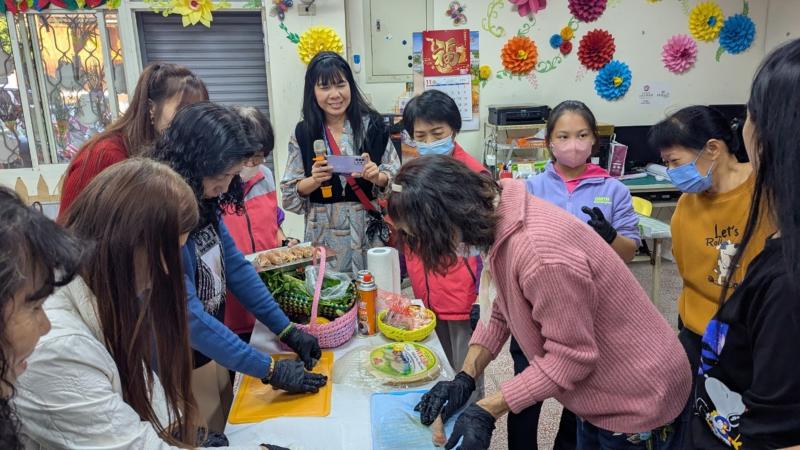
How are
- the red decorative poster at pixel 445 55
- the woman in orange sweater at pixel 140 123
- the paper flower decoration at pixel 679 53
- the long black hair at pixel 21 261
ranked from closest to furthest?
1. the long black hair at pixel 21 261
2. the woman in orange sweater at pixel 140 123
3. the red decorative poster at pixel 445 55
4. the paper flower decoration at pixel 679 53

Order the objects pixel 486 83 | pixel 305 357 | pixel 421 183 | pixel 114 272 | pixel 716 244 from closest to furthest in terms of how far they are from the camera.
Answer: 1. pixel 114 272
2. pixel 421 183
3. pixel 305 357
4. pixel 716 244
5. pixel 486 83

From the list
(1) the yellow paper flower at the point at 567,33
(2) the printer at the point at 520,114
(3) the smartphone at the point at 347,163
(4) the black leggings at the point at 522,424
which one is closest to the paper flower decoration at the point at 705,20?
(1) the yellow paper flower at the point at 567,33

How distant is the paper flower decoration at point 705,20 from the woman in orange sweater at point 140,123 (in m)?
4.25

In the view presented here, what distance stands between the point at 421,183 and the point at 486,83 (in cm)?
349

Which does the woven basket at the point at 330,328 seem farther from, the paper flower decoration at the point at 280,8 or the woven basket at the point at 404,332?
the paper flower decoration at the point at 280,8

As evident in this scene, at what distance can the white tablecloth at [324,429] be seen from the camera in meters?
1.18

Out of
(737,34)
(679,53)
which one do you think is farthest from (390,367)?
(737,34)

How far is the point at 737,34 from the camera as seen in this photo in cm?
445

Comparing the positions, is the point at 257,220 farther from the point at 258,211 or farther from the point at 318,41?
the point at 318,41

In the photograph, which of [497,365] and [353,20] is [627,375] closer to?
[497,365]

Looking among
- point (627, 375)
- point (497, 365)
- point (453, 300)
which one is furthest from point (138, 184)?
point (497, 365)

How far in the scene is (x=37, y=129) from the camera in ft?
13.0

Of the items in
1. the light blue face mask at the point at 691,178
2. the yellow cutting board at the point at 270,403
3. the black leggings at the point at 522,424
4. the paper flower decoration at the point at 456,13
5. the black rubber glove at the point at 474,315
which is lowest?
the black leggings at the point at 522,424

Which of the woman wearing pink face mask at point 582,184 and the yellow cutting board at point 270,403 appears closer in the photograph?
the yellow cutting board at point 270,403
